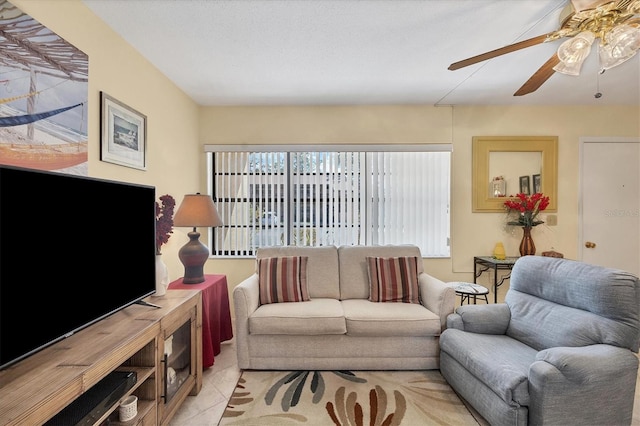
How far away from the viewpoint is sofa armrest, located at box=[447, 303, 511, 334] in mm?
2209

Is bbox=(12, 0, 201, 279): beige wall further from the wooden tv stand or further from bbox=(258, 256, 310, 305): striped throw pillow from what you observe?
bbox=(258, 256, 310, 305): striped throw pillow

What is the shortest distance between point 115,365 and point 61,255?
0.50m

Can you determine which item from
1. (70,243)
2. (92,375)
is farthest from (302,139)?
(92,375)

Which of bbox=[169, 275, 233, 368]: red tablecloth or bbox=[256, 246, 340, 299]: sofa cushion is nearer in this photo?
bbox=[169, 275, 233, 368]: red tablecloth

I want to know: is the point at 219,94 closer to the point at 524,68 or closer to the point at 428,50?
the point at 428,50

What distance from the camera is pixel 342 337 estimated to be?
2.41m

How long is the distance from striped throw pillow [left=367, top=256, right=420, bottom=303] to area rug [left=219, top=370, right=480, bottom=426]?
1.98 feet

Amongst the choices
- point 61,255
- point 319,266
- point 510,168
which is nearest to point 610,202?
point 510,168

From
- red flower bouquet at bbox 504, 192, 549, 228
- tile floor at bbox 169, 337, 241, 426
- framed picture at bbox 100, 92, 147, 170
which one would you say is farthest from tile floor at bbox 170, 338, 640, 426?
framed picture at bbox 100, 92, 147, 170

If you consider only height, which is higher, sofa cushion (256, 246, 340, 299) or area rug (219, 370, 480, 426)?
sofa cushion (256, 246, 340, 299)

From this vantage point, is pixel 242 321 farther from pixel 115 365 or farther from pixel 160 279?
pixel 115 365

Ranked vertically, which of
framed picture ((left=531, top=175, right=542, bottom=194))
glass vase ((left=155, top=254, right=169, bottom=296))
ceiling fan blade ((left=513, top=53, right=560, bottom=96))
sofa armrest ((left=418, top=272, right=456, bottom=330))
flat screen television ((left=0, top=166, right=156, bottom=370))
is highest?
ceiling fan blade ((left=513, top=53, right=560, bottom=96))

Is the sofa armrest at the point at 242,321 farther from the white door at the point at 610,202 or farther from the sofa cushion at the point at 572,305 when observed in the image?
the white door at the point at 610,202

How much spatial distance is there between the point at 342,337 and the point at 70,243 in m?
1.87
